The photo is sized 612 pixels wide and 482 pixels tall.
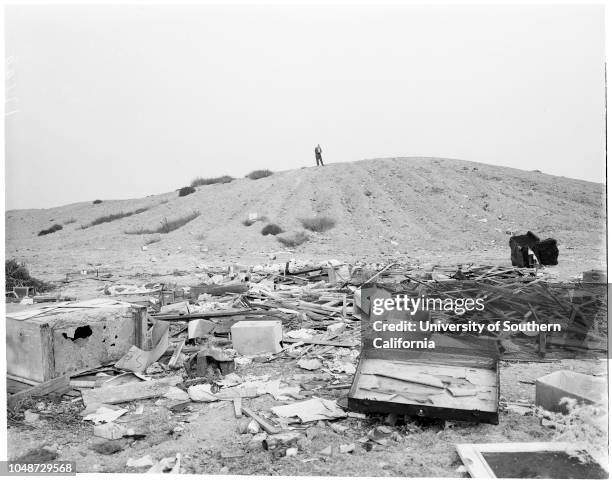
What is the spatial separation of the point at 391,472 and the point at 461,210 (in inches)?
888

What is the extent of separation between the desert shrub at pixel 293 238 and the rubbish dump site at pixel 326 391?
39.6 ft

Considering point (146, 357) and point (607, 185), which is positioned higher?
point (607, 185)

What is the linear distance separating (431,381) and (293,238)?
15.9 meters

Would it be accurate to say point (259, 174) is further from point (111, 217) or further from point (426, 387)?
point (426, 387)

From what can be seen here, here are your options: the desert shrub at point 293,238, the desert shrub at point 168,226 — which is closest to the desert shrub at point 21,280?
the desert shrub at point 293,238

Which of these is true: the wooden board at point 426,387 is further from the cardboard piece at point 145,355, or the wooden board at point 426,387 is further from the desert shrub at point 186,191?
the desert shrub at point 186,191

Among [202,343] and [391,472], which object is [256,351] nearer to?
[202,343]

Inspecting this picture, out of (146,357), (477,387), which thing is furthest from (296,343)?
(477,387)

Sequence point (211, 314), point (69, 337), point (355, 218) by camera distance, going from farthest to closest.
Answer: point (355, 218)
point (211, 314)
point (69, 337)

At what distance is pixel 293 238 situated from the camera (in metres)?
20.2

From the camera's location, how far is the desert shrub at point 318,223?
73.8 ft

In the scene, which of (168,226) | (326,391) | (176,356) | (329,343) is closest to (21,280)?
(176,356)

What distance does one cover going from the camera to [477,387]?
440cm

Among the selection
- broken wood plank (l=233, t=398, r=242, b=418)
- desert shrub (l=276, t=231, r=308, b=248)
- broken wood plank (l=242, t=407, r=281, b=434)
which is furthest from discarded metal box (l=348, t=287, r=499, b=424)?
desert shrub (l=276, t=231, r=308, b=248)
